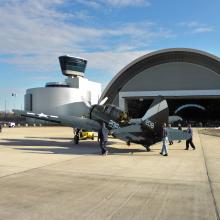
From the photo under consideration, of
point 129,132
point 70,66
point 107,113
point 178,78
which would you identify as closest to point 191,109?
point 178,78

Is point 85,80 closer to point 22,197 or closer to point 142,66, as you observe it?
point 142,66

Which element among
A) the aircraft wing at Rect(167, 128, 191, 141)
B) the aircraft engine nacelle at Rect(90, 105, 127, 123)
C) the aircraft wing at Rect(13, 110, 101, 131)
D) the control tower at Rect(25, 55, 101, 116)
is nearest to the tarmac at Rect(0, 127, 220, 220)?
the aircraft wing at Rect(167, 128, 191, 141)

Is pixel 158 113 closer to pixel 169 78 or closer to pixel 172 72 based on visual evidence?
pixel 169 78

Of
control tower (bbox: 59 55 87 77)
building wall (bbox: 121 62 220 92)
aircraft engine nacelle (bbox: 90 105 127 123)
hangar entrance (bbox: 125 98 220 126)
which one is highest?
control tower (bbox: 59 55 87 77)

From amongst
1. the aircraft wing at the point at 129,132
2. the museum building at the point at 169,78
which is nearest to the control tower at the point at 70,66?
the museum building at the point at 169,78

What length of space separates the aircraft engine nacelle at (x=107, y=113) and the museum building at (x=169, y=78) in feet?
178

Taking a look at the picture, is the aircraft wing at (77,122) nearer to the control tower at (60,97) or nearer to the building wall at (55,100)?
the control tower at (60,97)

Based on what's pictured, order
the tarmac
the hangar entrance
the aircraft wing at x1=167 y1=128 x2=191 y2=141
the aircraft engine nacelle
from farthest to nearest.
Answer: the hangar entrance → the aircraft engine nacelle → the aircraft wing at x1=167 y1=128 x2=191 y2=141 → the tarmac

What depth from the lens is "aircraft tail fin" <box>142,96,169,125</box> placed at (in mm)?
19125

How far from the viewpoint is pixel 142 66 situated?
80500mm

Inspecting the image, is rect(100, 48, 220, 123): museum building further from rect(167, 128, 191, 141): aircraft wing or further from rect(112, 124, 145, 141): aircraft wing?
rect(112, 124, 145, 141): aircraft wing

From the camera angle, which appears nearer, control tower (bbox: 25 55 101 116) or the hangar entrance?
the hangar entrance

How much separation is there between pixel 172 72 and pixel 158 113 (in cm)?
6134

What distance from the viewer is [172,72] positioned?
79188 millimetres
